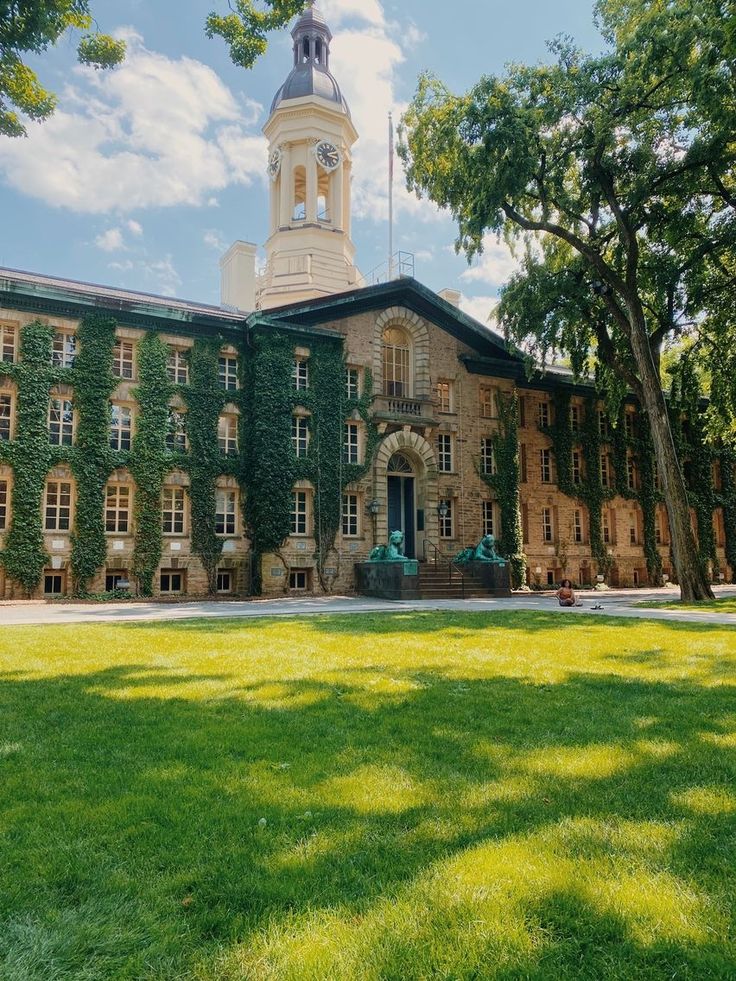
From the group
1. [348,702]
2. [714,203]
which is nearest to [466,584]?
[714,203]

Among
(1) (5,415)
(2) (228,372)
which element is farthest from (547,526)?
(1) (5,415)

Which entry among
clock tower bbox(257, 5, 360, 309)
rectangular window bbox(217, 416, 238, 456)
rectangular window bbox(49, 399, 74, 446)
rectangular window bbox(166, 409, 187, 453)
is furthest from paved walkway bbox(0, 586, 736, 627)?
clock tower bbox(257, 5, 360, 309)

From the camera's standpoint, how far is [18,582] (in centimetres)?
2217

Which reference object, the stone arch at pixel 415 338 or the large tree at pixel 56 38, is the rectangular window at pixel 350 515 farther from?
the large tree at pixel 56 38

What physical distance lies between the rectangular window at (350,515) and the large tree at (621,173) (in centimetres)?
1030

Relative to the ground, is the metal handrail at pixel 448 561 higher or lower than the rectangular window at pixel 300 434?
lower

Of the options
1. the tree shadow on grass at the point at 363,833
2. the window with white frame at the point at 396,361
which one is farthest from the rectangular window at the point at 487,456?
the tree shadow on grass at the point at 363,833

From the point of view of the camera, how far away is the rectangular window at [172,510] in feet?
82.4

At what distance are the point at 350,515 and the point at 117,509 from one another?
9077 millimetres

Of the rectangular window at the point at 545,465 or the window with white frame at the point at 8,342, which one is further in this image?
the rectangular window at the point at 545,465

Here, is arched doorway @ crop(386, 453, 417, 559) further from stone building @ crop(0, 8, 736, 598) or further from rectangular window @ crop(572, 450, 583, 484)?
rectangular window @ crop(572, 450, 583, 484)

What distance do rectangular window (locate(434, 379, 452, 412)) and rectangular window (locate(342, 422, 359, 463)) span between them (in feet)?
14.4

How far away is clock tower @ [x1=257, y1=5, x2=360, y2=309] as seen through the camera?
1464 inches

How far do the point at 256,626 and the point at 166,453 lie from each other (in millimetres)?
13853
